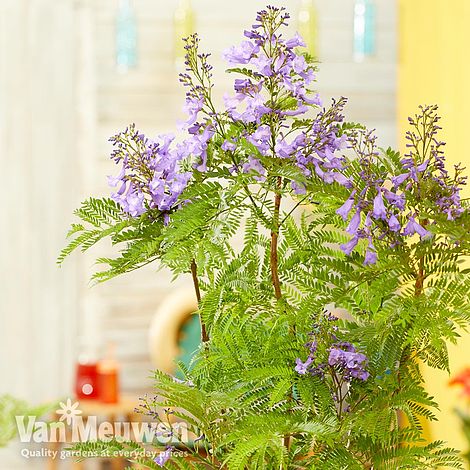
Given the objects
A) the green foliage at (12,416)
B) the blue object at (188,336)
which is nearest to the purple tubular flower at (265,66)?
the green foliage at (12,416)

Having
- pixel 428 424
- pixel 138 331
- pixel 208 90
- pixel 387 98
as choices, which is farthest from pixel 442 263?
pixel 387 98

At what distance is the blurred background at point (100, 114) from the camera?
496 cm

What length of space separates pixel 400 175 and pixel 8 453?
4.39 m

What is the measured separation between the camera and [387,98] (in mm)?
5492

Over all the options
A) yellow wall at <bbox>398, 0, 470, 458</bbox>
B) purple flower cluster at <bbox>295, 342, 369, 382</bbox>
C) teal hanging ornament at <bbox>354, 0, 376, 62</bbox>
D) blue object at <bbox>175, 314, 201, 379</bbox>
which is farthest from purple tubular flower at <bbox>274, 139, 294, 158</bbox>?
teal hanging ornament at <bbox>354, 0, 376, 62</bbox>

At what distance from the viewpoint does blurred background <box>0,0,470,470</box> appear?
4.96 m

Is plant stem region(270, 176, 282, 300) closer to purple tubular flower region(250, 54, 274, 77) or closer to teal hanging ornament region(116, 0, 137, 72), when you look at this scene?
purple tubular flower region(250, 54, 274, 77)

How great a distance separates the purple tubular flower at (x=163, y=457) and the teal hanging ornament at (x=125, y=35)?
14.2 feet

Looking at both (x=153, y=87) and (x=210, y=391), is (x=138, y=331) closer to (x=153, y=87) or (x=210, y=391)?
(x=153, y=87)

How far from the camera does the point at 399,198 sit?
0.97m

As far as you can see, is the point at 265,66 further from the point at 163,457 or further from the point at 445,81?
the point at 445,81

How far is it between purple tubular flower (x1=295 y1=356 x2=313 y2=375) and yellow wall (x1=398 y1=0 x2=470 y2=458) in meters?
3.15

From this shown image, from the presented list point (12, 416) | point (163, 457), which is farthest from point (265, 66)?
A: point (12, 416)

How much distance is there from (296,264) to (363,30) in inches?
180
